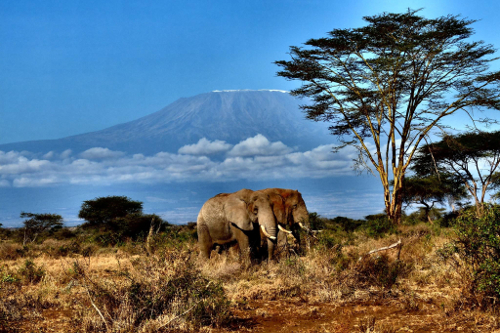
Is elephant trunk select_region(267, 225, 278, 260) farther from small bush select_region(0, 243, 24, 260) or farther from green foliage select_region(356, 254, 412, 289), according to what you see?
small bush select_region(0, 243, 24, 260)

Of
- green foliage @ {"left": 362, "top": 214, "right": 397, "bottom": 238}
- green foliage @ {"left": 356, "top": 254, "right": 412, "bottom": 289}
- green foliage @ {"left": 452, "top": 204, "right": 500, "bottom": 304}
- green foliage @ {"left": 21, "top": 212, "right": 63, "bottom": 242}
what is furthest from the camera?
green foliage @ {"left": 21, "top": 212, "right": 63, "bottom": 242}

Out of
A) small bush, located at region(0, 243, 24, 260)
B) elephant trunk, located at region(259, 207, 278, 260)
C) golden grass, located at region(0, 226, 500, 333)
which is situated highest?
elephant trunk, located at region(259, 207, 278, 260)

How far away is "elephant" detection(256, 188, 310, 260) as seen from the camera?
12.9m

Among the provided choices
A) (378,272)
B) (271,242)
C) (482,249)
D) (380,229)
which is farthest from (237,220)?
(380,229)

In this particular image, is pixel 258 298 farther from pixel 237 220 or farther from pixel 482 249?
pixel 482 249

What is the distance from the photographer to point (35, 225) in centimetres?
2850

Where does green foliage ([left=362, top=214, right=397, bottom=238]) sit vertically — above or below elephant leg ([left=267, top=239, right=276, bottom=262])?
below

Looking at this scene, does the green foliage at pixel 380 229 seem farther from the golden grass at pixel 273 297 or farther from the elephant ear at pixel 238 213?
the elephant ear at pixel 238 213

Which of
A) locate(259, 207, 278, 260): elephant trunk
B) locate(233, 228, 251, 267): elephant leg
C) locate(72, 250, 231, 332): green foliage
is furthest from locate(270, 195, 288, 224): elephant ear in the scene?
locate(72, 250, 231, 332): green foliage

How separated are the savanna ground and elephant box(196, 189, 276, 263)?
4.18ft

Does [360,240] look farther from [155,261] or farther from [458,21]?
[458,21]

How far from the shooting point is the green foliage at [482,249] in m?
7.49

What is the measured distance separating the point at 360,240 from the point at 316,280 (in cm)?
734

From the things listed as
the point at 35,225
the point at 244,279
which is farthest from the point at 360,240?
the point at 35,225
